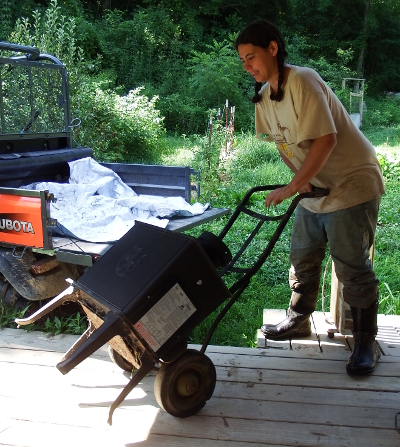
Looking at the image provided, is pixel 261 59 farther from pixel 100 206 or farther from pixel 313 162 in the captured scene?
pixel 100 206

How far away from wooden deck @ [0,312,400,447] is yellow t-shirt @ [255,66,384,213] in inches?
36.2

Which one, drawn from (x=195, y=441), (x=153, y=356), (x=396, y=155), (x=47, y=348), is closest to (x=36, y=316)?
(x=47, y=348)

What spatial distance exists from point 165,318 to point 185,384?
37 cm

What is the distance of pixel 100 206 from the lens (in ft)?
13.2

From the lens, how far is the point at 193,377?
2.42 metres

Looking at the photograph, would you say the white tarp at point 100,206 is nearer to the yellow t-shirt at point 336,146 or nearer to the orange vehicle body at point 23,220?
the orange vehicle body at point 23,220

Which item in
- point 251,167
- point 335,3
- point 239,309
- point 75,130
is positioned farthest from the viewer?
point 335,3

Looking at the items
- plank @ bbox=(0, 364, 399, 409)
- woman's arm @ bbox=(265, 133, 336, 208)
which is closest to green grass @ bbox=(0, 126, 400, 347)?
plank @ bbox=(0, 364, 399, 409)

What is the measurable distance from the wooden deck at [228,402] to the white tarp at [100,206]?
2.65 ft

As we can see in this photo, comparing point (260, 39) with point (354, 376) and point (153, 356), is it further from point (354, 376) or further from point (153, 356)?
point (354, 376)

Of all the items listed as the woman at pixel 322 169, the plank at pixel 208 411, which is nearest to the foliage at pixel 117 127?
the woman at pixel 322 169

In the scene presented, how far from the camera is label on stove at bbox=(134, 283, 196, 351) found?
221cm

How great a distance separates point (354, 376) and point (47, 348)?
5.83 feet

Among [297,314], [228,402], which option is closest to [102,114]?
[297,314]
